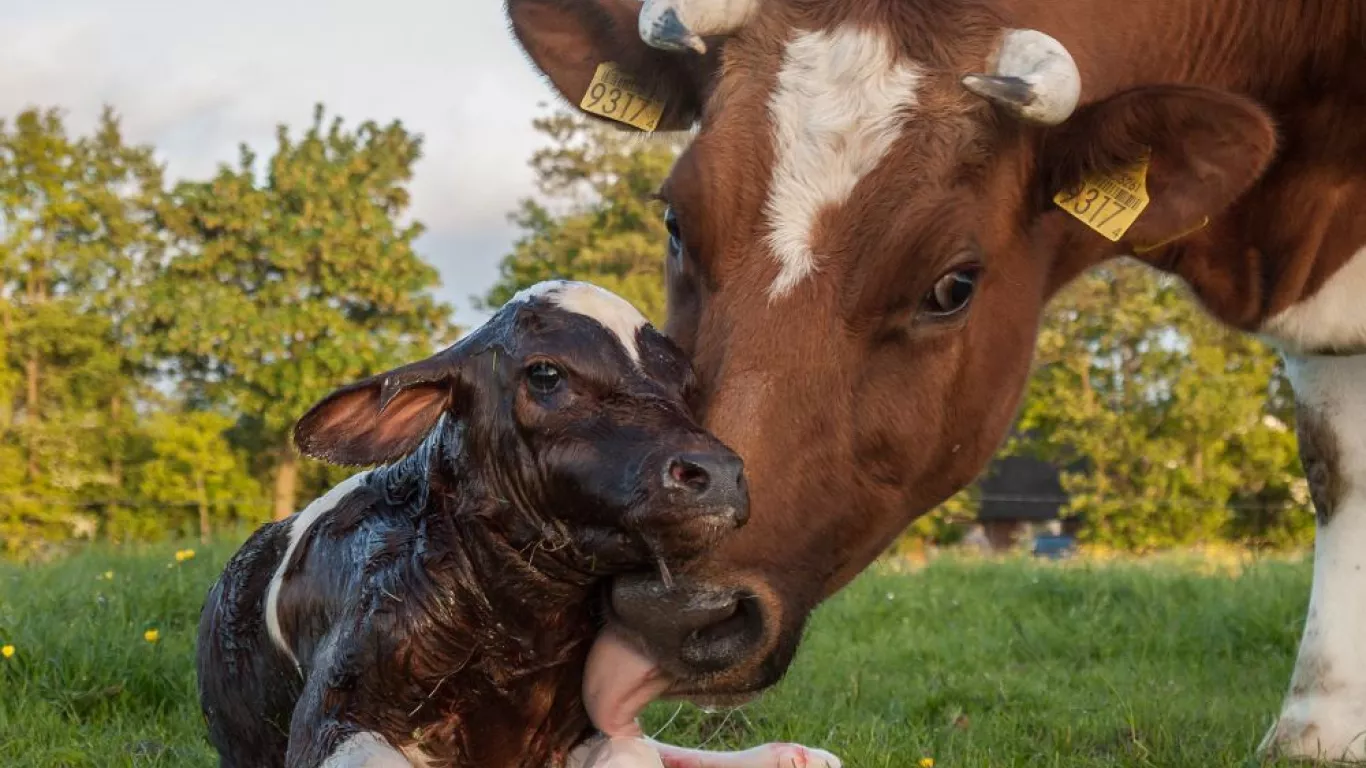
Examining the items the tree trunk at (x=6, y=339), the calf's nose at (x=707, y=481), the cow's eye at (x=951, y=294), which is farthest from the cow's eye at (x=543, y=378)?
the tree trunk at (x=6, y=339)

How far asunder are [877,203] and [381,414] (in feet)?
4.08

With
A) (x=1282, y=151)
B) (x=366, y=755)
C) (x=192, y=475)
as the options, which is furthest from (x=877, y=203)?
(x=192, y=475)

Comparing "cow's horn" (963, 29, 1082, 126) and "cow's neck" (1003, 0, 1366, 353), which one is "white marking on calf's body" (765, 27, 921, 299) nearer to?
"cow's horn" (963, 29, 1082, 126)

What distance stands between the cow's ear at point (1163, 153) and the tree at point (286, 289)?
28475 millimetres

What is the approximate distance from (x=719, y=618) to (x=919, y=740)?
177cm

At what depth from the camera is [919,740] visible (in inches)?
165

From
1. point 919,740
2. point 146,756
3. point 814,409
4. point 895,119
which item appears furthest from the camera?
point 919,740

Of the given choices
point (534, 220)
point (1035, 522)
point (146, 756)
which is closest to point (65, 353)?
point (534, 220)

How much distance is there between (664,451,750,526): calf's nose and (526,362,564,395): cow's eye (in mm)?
349

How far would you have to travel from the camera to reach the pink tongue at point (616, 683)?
2.54m

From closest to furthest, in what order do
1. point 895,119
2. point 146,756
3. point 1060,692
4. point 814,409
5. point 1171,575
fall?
1. point 814,409
2. point 895,119
3. point 146,756
4. point 1060,692
5. point 1171,575

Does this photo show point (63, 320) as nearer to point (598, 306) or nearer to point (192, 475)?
point (192, 475)

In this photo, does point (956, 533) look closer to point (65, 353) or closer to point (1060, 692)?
point (65, 353)

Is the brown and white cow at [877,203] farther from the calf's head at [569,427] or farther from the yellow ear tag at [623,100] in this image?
the calf's head at [569,427]
